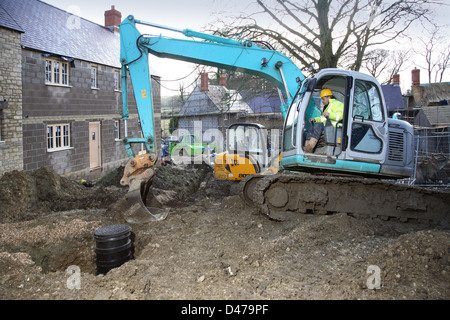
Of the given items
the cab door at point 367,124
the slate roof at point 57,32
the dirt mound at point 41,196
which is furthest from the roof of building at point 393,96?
the dirt mound at point 41,196

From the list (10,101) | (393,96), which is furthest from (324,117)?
(393,96)

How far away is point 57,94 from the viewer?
13836mm

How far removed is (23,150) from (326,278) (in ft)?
38.1

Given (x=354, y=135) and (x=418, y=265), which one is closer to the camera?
(x=418, y=265)

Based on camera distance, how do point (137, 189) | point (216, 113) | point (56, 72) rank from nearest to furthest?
point (137, 189) < point (56, 72) < point (216, 113)

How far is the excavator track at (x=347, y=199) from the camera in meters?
6.32

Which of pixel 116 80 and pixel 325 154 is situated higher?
pixel 116 80

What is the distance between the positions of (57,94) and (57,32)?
3.39 meters

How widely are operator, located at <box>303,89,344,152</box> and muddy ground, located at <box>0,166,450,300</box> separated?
4.38 ft

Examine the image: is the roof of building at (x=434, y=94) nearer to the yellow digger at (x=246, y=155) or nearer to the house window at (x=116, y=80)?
the house window at (x=116, y=80)

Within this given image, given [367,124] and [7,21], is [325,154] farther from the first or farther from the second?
[7,21]

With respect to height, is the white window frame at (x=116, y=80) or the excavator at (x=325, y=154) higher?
the white window frame at (x=116, y=80)

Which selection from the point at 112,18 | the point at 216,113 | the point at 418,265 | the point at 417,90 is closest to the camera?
the point at 418,265

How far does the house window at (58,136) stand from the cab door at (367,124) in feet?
38.4
